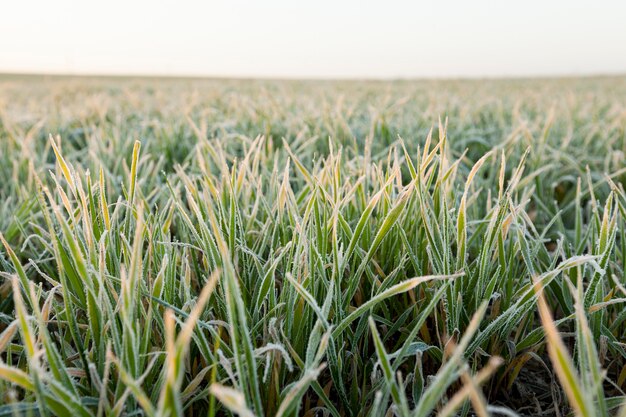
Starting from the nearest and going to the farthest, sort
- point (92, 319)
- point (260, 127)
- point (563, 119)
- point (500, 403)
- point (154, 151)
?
1. point (92, 319)
2. point (500, 403)
3. point (154, 151)
4. point (260, 127)
5. point (563, 119)

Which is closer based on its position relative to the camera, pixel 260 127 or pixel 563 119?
pixel 260 127

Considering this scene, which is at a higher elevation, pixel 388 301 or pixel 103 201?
pixel 103 201

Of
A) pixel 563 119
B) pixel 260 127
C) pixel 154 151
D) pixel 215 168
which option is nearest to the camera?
pixel 215 168

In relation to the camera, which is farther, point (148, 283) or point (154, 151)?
point (154, 151)

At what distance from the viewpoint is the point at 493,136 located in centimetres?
183

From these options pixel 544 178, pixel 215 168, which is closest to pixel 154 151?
pixel 215 168

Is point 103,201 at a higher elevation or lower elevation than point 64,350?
higher

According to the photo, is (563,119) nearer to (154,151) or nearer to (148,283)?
(154,151)

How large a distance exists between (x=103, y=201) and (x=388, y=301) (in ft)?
1.30

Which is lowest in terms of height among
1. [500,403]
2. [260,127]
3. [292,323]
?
[500,403]

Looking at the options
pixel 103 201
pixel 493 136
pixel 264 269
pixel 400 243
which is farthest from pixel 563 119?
pixel 103 201

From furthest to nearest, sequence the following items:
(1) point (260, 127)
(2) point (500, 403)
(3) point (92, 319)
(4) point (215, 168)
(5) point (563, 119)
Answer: (5) point (563, 119)
(1) point (260, 127)
(4) point (215, 168)
(2) point (500, 403)
(3) point (92, 319)

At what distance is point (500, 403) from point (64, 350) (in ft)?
1.74

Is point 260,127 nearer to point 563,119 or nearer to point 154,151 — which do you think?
point 154,151
